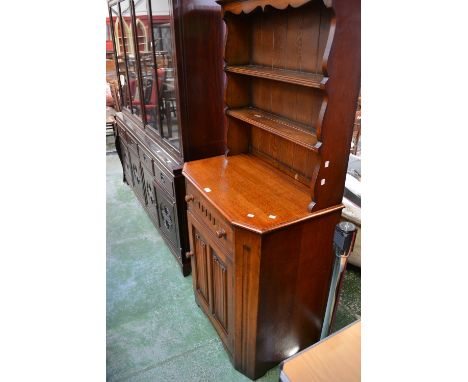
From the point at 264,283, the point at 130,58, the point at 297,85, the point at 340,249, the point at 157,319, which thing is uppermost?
the point at 130,58

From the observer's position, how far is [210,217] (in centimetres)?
149

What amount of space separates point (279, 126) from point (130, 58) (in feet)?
6.02

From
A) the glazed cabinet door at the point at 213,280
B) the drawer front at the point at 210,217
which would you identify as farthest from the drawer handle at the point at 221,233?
the glazed cabinet door at the point at 213,280

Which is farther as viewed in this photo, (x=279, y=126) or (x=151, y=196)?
(x=151, y=196)

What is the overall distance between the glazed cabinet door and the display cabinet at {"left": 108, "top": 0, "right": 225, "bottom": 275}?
1.33ft

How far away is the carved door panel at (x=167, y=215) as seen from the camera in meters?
2.23

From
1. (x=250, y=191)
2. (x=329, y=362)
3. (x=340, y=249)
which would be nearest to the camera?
(x=329, y=362)

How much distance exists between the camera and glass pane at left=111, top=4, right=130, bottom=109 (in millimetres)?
2729

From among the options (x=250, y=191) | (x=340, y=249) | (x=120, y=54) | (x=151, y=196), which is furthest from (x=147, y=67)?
(x=340, y=249)

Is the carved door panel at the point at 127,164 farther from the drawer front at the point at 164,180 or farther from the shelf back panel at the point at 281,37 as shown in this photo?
the shelf back panel at the point at 281,37

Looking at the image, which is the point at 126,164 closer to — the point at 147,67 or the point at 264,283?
the point at 147,67
